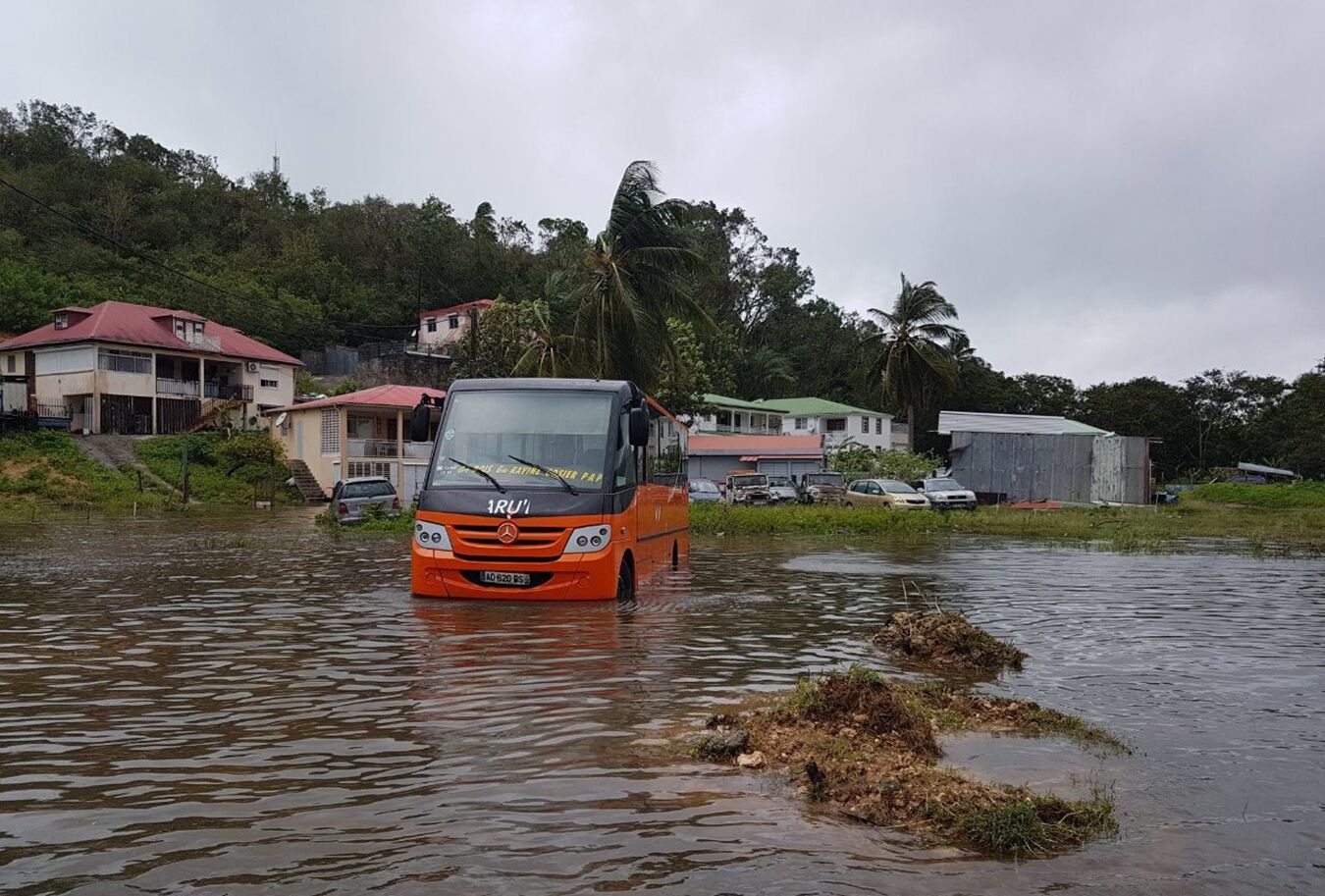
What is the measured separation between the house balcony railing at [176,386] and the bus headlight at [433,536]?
1877 inches

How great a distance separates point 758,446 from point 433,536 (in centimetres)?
5407

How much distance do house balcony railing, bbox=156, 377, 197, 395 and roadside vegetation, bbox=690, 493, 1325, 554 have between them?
108 ft

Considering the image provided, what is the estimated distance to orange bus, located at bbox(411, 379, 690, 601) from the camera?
11.8m

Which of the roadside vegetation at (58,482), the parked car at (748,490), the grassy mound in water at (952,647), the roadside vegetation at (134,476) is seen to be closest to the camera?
the grassy mound in water at (952,647)

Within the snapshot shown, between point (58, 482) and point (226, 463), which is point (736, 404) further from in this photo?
point (58, 482)

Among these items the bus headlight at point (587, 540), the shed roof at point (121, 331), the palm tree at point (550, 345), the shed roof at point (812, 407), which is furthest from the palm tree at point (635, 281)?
the shed roof at point (812, 407)

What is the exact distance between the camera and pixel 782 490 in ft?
149

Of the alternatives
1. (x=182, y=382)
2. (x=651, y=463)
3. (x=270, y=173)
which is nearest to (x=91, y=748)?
(x=651, y=463)

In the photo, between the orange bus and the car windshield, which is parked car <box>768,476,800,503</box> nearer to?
the car windshield

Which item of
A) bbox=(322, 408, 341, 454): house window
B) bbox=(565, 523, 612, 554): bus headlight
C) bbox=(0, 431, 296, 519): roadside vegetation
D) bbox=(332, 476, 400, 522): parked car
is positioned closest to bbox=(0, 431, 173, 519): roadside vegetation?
bbox=(0, 431, 296, 519): roadside vegetation

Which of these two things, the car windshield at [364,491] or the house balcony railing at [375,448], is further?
the house balcony railing at [375,448]

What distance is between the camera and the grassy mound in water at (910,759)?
4605 mm

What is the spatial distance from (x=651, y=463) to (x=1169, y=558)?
12040mm

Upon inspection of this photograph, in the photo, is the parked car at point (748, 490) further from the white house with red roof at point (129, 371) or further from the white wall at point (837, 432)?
the white wall at point (837, 432)
